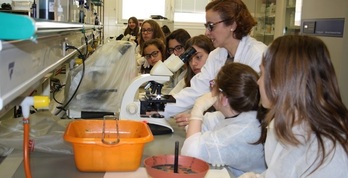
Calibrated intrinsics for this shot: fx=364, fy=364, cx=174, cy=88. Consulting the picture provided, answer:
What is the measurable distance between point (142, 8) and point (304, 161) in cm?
560

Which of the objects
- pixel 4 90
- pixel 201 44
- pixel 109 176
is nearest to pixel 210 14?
pixel 201 44

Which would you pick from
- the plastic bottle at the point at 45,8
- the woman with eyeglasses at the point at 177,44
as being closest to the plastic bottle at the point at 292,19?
the woman with eyeglasses at the point at 177,44

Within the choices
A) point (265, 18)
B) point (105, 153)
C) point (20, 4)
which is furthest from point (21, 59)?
point (265, 18)

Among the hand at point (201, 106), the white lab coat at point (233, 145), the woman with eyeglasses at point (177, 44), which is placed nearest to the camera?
the white lab coat at point (233, 145)

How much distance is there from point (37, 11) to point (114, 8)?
4721 mm

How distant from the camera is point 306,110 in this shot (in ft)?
3.40

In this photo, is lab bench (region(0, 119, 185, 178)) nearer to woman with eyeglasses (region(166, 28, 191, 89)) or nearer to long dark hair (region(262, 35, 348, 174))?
long dark hair (region(262, 35, 348, 174))

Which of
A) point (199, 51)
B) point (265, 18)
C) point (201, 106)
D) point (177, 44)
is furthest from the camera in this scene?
point (265, 18)

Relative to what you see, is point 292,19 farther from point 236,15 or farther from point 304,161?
point 304,161

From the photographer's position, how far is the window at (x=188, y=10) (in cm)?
627

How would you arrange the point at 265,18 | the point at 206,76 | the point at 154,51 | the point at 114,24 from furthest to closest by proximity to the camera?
the point at 114,24 → the point at 265,18 → the point at 154,51 → the point at 206,76

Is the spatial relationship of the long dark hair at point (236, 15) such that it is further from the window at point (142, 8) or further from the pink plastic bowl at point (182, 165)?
the window at point (142, 8)

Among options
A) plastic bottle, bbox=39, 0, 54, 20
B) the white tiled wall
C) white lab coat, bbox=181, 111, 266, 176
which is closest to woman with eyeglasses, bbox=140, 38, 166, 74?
plastic bottle, bbox=39, 0, 54, 20

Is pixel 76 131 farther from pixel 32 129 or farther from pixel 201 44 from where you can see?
pixel 201 44
